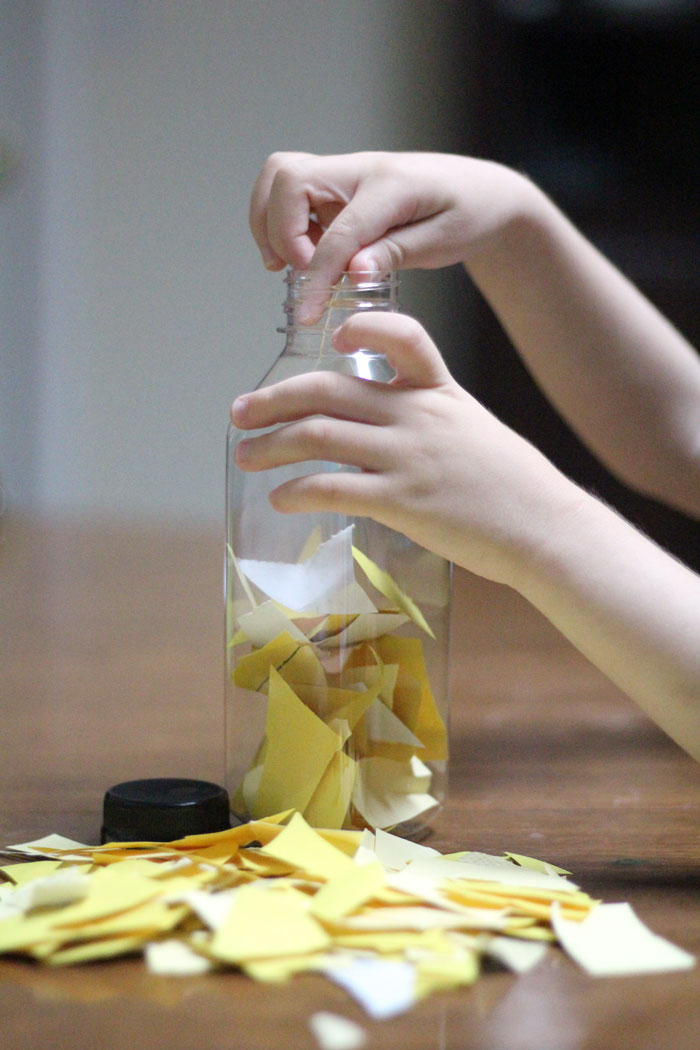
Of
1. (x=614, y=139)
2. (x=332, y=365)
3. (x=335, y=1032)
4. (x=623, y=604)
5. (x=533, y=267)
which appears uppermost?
(x=614, y=139)

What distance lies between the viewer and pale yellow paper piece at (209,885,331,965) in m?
0.35

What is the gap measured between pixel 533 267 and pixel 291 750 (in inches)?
20.2

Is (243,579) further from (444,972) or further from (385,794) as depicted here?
(444,972)

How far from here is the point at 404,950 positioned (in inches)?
14.1

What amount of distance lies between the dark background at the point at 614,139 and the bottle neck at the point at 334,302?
1754 millimetres

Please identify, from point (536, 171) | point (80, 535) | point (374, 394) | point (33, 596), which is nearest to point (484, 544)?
point (374, 394)

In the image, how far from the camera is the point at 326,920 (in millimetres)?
366

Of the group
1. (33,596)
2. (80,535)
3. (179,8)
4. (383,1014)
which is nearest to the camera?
(383,1014)

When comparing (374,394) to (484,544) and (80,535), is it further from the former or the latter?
(80,535)

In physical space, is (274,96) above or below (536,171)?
above

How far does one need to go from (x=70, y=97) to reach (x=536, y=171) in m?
1.26

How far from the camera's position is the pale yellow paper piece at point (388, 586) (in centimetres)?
52

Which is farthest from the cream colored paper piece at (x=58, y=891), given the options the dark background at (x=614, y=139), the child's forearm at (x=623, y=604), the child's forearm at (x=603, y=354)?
the dark background at (x=614, y=139)

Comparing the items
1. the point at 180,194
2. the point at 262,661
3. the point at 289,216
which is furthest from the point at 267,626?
the point at 180,194
